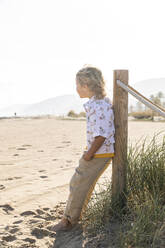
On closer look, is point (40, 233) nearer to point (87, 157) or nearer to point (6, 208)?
point (6, 208)

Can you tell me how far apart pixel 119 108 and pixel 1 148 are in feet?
19.5

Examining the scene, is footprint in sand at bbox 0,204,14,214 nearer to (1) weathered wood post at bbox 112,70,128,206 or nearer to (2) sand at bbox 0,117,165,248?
(2) sand at bbox 0,117,165,248

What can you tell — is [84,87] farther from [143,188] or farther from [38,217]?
[38,217]

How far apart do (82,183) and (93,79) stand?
102cm

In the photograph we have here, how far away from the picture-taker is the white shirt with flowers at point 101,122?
280 cm

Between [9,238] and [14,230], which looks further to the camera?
[14,230]

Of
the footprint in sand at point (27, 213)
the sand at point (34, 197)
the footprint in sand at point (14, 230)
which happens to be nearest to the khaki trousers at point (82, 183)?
the sand at point (34, 197)

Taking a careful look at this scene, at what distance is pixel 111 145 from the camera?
115 inches

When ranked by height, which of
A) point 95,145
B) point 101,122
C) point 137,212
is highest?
point 101,122

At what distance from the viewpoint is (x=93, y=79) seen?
113 inches

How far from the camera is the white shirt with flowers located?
2799 mm

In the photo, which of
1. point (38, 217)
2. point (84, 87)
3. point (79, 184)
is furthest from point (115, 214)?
point (84, 87)

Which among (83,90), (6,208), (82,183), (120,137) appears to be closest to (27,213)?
(6,208)

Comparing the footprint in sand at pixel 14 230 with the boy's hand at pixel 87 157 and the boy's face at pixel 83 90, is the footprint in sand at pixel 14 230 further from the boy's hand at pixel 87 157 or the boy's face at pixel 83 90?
the boy's face at pixel 83 90
